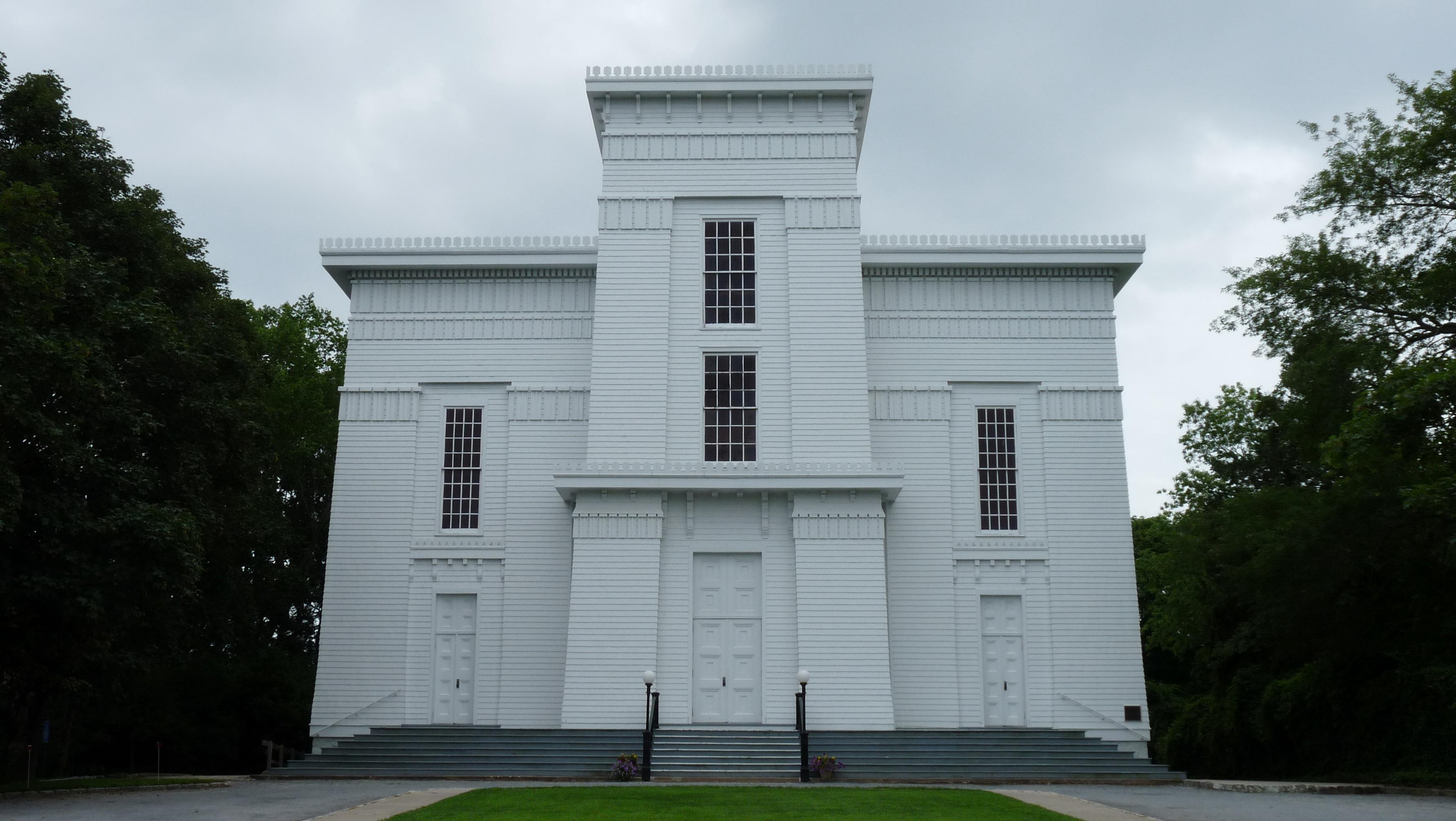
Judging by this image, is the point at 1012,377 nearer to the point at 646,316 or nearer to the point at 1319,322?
the point at 1319,322

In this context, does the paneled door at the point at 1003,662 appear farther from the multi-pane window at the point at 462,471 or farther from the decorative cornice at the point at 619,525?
the multi-pane window at the point at 462,471

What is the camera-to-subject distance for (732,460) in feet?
86.9

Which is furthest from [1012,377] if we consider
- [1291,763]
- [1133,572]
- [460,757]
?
[460,757]

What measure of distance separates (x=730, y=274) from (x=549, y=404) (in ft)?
15.7

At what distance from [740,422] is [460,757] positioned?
853 cm

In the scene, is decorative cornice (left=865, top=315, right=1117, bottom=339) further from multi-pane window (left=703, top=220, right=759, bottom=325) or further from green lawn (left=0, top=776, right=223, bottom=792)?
green lawn (left=0, top=776, right=223, bottom=792)

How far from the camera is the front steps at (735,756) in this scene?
74.0ft

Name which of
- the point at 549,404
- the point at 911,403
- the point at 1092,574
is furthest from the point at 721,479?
the point at 1092,574

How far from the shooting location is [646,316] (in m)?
27.0

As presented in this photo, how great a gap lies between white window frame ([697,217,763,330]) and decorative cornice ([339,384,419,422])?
6466 mm

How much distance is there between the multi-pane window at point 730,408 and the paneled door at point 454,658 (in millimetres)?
6060

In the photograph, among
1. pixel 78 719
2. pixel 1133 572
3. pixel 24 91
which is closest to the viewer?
pixel 24 91

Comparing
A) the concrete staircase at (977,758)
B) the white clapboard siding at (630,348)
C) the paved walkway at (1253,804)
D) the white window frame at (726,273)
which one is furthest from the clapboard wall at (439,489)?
the paved walkway at (1253,804)

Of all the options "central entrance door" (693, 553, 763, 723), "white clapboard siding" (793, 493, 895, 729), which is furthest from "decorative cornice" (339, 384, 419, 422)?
"white clapboard siding" (793, 493, 895, 729)
